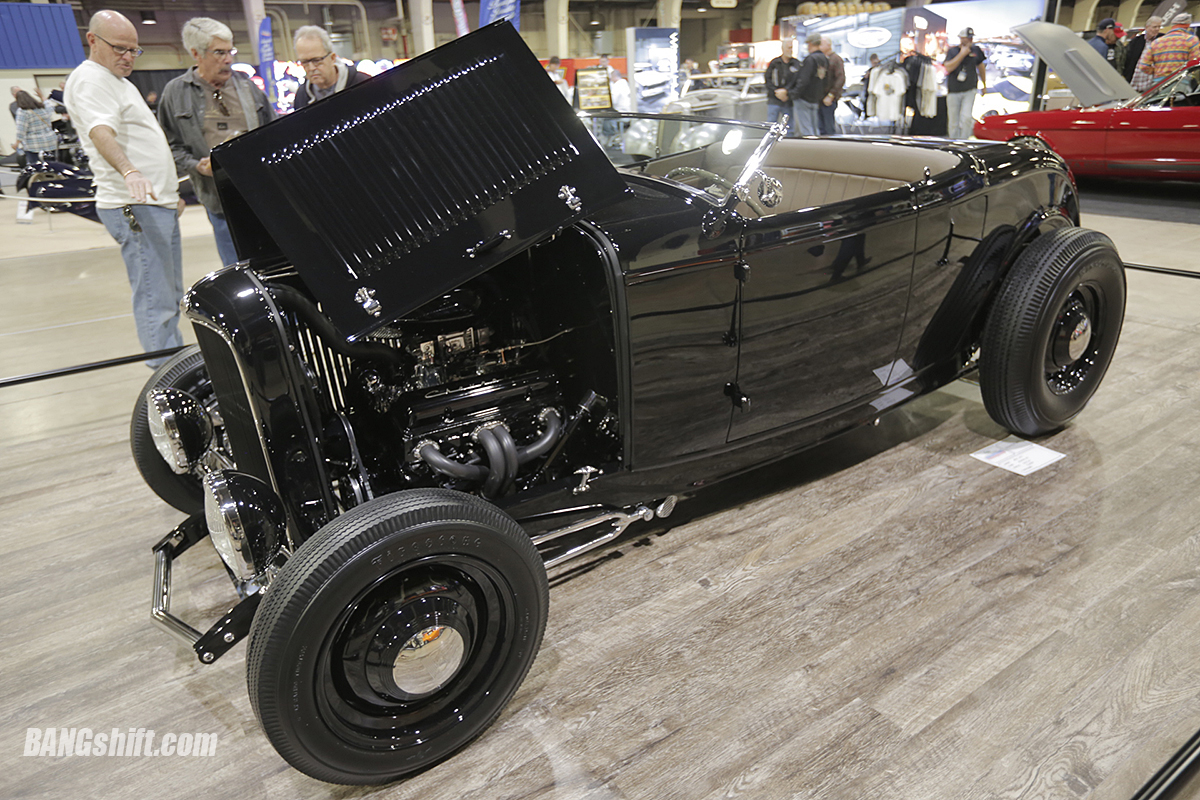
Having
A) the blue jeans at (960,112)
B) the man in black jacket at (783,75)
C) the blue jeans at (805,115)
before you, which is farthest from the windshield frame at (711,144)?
the blue jeans at (960,112)

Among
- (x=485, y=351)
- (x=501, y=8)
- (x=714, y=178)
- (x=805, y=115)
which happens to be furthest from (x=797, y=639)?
(x=805, y=115)

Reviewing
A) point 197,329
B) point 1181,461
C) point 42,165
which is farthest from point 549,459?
point 42,165

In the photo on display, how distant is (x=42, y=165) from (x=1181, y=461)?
36.0 feet

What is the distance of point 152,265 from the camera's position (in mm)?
3934

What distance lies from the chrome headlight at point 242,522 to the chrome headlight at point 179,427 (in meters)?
0.46

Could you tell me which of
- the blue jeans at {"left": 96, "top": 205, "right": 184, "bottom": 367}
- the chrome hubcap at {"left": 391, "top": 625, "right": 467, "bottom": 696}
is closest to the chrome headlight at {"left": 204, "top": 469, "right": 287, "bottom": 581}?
the chrome hubcap at {"left": 391, "top": 625, "right": 467, "bottom": 696}

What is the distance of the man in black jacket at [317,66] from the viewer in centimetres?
402

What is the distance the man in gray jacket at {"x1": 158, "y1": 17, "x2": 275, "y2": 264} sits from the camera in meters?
3.81

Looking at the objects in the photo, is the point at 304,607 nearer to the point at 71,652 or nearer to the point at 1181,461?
the point at 71,652

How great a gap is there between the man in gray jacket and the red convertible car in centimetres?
639

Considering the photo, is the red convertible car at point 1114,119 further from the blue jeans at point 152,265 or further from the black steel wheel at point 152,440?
the black steel wheel at point 152,440

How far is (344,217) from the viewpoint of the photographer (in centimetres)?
175

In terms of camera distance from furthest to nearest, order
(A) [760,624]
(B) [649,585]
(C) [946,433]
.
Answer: (C) [946,433] → (B) [649,585] → (A) [760,624]

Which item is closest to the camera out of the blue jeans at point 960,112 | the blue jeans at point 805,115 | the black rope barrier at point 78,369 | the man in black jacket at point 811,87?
the black rope barrier at point 78,369
